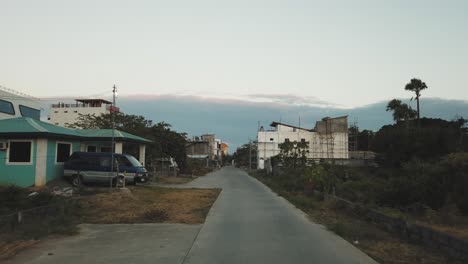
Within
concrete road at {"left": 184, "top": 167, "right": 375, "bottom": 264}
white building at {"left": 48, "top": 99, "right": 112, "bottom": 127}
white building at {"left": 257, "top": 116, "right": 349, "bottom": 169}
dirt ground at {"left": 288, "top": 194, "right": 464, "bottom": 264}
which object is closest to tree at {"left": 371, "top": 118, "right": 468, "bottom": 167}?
white building at {"left": 257, "top": 116, "right": 349, "bottom": 169}

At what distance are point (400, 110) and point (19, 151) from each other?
52435mm

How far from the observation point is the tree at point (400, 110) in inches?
2477

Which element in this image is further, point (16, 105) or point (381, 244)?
point (16, 105)

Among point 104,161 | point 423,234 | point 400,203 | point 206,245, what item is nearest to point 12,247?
point 206,245

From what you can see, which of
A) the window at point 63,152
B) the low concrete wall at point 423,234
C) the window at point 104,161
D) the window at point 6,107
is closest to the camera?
the low concrete wall at point 423,234

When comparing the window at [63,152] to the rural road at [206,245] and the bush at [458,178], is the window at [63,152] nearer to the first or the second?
the rural road at [206,245]

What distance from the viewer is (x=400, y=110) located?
2480 inches

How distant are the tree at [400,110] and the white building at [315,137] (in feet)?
35.9

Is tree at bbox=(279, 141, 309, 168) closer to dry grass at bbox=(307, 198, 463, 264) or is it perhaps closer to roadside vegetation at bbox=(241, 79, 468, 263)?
roadside vegetation at bbox=(241, 79, 468, 263)

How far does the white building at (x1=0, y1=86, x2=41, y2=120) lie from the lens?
42.5 m

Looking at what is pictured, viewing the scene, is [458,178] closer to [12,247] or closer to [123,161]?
[12,247]

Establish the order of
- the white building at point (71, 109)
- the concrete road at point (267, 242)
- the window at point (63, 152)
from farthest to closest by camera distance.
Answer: the white building at point (71, 109), the window at point (63, 152), the concrete road at point (267, 242)

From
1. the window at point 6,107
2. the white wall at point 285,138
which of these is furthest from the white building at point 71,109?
the window at point 6,107

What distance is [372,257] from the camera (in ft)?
29.3
